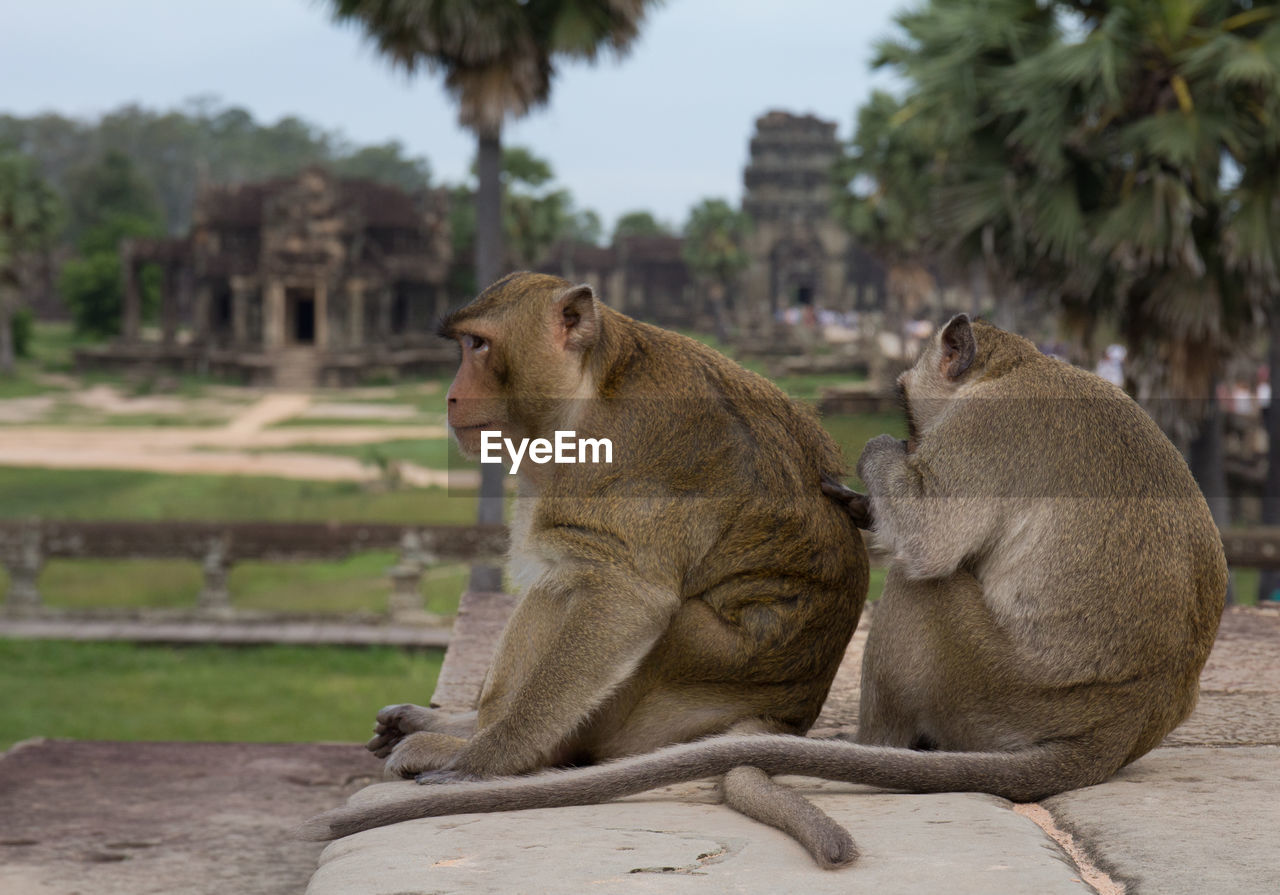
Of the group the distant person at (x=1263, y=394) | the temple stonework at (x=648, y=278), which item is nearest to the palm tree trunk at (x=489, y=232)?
the distant person at (x=1263, y=394)

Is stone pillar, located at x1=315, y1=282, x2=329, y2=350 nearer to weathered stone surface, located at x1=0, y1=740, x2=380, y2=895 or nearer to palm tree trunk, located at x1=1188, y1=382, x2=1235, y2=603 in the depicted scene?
palm tree trunk, located at x1=1188, y1=382, x2=1235, y2=603

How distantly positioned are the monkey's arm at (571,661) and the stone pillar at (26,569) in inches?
470

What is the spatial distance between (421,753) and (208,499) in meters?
21.9

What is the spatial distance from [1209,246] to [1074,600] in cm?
1095

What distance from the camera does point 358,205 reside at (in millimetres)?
44531

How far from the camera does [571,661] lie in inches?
117

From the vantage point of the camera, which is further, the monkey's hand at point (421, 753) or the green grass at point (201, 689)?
the green grass at point (201, 689)

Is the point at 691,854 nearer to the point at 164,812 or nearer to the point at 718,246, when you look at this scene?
the point at 164,812

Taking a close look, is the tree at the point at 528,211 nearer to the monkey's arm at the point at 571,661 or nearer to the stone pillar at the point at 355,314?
the stone pillar at the point at 355,314

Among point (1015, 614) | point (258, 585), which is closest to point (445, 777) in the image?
point (1015, 614)

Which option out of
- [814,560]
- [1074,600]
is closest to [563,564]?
[814,560]

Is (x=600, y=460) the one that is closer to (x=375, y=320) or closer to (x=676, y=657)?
(x=676, y=657)

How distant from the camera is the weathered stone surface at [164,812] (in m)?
3.45

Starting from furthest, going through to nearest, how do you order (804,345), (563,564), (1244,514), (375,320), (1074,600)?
(804,345) → (375,320) → (1244,514) → (563,564) → (1074,600)
